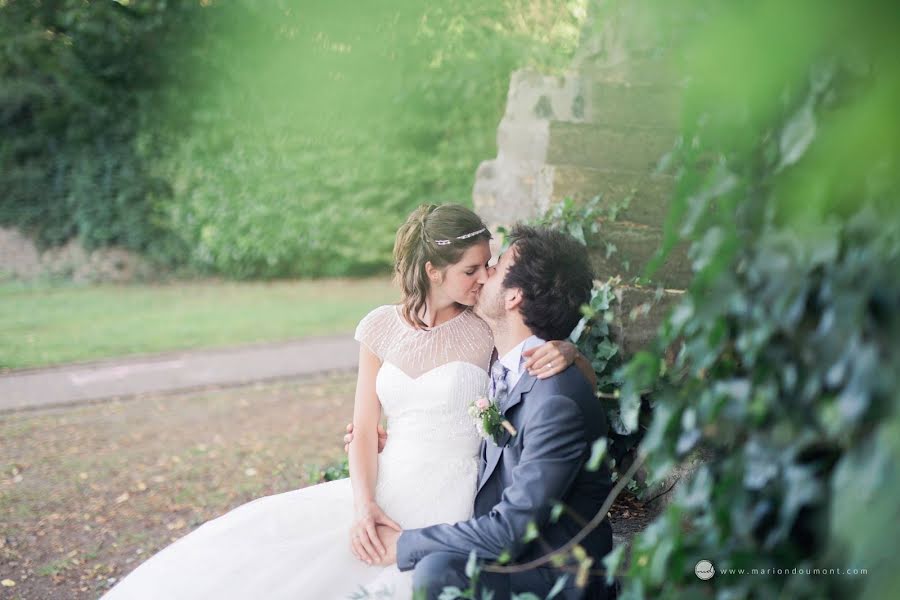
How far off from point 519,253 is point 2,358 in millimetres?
8352

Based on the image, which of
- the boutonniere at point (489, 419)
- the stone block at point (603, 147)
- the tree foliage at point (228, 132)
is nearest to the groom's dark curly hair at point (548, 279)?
the boutonniere at point (489, 419)

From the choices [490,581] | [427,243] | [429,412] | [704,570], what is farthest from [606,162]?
[704,570]

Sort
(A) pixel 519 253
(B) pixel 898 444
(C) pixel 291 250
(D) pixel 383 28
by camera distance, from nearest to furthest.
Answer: (B) pixel 898 444 → (A) pixel 519 253 → (D) pixel 383 28 → (C) pixel 291 250

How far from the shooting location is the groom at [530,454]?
102 inches

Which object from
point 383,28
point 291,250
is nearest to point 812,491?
point 383,28

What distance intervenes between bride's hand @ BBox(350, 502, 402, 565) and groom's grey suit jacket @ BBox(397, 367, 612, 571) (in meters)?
0.21

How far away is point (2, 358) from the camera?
968cm

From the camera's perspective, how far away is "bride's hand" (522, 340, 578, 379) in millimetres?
2768

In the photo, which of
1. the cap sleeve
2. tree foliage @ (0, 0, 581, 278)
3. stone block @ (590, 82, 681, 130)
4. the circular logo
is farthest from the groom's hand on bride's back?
tree foliage @ (0, 0, 581, 278)

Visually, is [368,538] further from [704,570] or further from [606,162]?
[606,162]

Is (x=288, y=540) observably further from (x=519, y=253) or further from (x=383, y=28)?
(x=383, y=28)

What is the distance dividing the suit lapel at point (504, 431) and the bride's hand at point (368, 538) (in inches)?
13.7

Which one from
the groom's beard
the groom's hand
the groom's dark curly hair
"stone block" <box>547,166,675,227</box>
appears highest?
"stone block" <box>547,166,675,227</box>

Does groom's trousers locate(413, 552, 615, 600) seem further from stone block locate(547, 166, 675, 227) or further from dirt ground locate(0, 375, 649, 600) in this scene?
stone block locate(547, 166, 675, 227)
